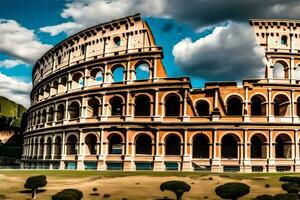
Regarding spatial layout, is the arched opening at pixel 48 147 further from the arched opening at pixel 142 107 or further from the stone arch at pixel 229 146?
the stone arch at pixel 229 146

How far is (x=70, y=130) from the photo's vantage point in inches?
1967

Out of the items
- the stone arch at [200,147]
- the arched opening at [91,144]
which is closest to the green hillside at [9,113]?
the arched opening at [91,144]

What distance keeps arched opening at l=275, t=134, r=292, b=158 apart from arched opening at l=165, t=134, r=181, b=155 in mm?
12634

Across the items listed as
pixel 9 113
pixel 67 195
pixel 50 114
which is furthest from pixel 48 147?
pixel 9 113

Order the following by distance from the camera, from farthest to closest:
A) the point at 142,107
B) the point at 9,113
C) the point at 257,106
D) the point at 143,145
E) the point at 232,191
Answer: the point at 9,113
the point at 142,107
the point at 257,106
the point at 143,145
the point at 232,191

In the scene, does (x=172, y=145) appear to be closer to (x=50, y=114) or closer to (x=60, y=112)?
(x=60, y=112)

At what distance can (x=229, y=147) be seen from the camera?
46281mm

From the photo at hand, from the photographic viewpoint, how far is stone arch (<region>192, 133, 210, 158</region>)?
4601cm

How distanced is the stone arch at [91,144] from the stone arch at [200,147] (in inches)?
521

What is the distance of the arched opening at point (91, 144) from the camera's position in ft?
160

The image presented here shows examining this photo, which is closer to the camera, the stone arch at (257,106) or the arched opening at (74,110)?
the stone arch at (257,106)

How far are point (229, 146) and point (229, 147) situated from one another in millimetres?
129

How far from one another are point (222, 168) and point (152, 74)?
48.9ft

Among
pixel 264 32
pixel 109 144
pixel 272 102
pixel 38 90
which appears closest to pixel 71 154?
pixel 109 144
